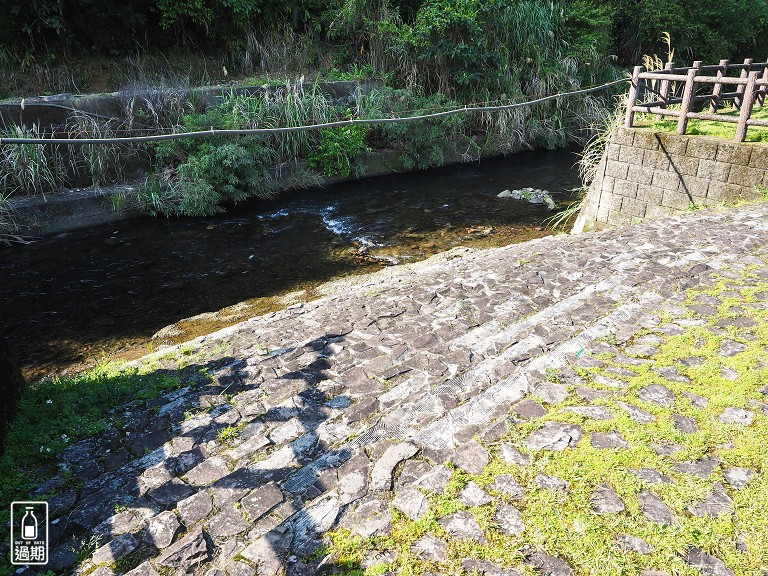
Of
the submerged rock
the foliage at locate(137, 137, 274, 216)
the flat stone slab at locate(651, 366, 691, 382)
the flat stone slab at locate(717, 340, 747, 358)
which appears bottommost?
the submerged rock

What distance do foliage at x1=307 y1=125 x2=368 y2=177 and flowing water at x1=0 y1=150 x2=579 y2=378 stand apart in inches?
18.2

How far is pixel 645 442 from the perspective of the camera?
2.77 metres

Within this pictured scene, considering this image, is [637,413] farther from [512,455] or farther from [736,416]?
[512,455]

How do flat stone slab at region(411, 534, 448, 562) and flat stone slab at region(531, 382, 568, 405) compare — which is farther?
flat stone slab at region(531, 382, 568, 405)

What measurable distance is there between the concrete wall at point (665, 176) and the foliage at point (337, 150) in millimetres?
5550

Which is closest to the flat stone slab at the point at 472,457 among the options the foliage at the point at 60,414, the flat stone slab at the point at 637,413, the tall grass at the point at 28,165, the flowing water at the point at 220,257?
the flat stone slab at the point at 637,413

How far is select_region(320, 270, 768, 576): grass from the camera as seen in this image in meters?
2.17

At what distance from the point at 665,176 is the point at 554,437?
21.0ft

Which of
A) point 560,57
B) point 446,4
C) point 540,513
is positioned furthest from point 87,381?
point 560,57

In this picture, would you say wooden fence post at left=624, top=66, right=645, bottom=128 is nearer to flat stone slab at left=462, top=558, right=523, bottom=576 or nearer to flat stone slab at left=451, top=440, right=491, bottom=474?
flat stone slab at left=451, top=440, right=491, bottom=474

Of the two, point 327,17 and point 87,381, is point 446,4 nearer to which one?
point 327,17

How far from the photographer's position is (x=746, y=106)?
7.14m

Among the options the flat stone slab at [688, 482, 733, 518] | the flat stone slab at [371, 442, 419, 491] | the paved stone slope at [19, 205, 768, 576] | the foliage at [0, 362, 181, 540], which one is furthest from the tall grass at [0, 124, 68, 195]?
the flat stone slab at [688, 482, 733, 518]

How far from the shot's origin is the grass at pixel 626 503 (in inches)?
85.4
